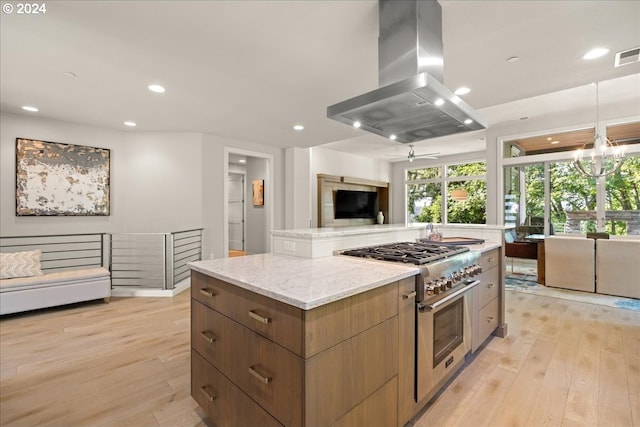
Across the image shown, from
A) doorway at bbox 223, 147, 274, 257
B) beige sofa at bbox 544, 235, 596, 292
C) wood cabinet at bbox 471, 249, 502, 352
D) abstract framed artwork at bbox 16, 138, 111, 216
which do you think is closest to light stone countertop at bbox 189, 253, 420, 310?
wood cabinet at bbox 471, 249, 502, 352

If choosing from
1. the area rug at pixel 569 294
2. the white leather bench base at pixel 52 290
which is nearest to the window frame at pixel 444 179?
the area rug at pixel 569 294

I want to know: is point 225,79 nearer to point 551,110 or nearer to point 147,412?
point 147,412

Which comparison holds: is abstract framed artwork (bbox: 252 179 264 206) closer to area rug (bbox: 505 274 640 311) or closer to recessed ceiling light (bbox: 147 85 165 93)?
recessed ceiling light (bbox: 147 85 165 93)

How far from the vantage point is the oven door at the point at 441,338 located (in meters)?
1.66

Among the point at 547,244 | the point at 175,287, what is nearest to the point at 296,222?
the point at 175,287

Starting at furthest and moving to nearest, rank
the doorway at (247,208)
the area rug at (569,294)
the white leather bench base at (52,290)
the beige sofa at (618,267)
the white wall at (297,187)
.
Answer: the doorway at (247,208) < the white wall at (297,187) < the beige sofa at (618,267) < the area rug at (569,294) < the white leather bench base at (52,290)

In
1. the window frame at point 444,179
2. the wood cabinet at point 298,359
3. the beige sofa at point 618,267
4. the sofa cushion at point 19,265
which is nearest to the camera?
the wood cabinet at point 298,359

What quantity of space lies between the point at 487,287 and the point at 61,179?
5783 mm

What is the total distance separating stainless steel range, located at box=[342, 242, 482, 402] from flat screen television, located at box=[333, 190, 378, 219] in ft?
17.8

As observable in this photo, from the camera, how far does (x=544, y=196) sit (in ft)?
19.0

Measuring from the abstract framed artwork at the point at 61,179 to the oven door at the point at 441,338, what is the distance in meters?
5.17

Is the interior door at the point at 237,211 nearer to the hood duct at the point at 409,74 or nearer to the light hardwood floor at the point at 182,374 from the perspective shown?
the light hardwood floor at the point at 182,374

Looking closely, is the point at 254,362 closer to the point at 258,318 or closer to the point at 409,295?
the point at 258,318

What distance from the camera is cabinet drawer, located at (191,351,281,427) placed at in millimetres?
1301
